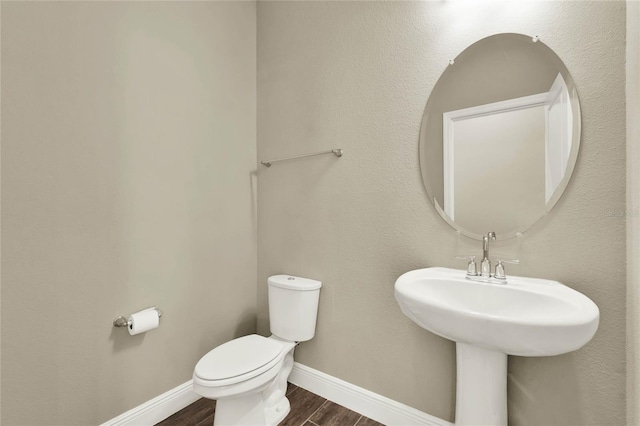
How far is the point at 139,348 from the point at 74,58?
53.7 inches

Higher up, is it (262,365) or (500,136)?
(500,136)

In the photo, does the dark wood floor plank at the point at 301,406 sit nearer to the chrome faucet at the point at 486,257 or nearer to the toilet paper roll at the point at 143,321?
the toilet paper roll at the point at 143,321

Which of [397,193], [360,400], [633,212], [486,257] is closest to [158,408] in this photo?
[360,400]

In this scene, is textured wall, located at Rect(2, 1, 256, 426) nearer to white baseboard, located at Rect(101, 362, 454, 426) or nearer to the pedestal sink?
white baseboard, located at Rect(101, 362, 454, 426)

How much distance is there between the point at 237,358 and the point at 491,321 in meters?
1.09

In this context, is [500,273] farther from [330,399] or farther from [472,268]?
[330,399]

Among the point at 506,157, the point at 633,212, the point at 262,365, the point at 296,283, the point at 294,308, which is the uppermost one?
the point at 506,157

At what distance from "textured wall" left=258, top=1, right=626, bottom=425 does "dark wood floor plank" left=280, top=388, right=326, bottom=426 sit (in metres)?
0.18

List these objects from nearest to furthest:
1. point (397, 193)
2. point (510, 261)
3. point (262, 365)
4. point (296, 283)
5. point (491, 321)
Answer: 1. point (491, 321)
2. point (510, 261)
3. point (262, 365)
4. point (397, 193)
5. point (296, 283)

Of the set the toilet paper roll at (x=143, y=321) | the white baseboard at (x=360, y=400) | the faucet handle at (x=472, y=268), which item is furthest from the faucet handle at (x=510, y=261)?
the toilet paper roll at (x=143, y=321)

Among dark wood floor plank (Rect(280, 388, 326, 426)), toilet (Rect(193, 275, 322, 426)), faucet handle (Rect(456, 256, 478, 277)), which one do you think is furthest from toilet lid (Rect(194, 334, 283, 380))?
faucet handle (Rect(456, 256, 478, 277))

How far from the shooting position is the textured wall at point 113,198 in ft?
3.68

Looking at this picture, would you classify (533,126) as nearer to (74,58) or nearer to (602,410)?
(602,410)

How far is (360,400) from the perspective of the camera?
1568mm
